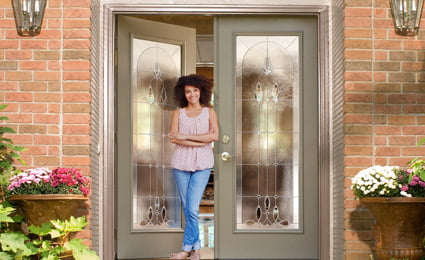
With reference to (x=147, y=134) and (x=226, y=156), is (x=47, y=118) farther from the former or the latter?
(x=226, y=156)

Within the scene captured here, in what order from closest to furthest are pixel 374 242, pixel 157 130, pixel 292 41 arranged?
pixel 374 242
pixel 292 41
pixel 157 130

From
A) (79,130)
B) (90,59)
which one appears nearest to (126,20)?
(90,59)

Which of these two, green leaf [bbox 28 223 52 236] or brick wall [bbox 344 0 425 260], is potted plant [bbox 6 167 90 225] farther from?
brick wall [bbox 344 0 425 260]

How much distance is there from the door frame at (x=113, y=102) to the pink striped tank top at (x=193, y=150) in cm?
61

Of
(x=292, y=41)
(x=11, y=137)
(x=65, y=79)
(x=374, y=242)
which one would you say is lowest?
(x=374, y=242)

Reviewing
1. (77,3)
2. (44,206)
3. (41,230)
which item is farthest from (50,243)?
(77,3)

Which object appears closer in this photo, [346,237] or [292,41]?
[346,237]

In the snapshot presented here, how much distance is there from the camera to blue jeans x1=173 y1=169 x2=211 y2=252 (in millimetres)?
5371

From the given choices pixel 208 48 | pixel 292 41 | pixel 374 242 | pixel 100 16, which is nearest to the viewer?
pixel 374 242

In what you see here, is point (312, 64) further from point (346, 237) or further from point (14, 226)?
point (14, 226)

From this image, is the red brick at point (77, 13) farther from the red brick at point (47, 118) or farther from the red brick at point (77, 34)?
the red brick at point (47, 118)

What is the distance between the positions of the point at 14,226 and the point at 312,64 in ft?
8.70

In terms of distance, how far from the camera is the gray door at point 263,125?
5391 millimetres

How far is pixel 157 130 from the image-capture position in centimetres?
585
